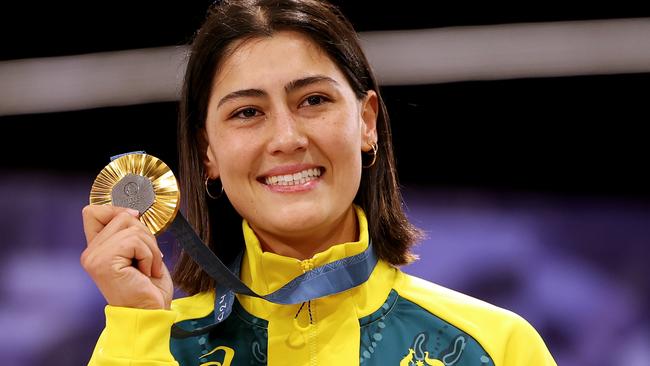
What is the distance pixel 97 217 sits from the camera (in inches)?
70.7

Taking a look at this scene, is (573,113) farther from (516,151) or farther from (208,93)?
(208,93)

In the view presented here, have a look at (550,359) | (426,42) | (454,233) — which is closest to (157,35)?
(426,42)

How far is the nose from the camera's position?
1.94 metres

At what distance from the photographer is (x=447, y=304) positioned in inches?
82.1

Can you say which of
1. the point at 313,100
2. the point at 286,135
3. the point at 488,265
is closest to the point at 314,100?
the point at 313,100

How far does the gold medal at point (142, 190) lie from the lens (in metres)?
1.85

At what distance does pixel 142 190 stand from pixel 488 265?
164 centimetres

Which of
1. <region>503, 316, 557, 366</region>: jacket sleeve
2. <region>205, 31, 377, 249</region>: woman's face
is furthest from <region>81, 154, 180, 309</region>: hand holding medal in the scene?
<region>503, 316, 557, 366</region>: jacket sleeve

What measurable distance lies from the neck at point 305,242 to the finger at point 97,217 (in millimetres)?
387

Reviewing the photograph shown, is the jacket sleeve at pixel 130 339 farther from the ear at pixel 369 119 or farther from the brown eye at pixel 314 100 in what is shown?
the ear at pixel 369 119

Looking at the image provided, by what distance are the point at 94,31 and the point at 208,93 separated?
1268mm

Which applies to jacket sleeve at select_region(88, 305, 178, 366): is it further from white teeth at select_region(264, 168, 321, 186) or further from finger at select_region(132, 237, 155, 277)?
A: white teeth at select_region(264, 168, 321, 186)

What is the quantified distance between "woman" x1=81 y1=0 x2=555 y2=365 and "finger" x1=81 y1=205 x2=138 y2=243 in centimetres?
13

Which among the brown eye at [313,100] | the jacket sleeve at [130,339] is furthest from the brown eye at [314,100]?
the jacket sleeve at [130,339]
